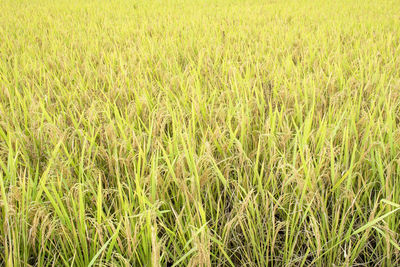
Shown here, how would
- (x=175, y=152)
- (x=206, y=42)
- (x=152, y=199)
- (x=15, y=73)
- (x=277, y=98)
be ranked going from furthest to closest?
(x=206, y=42) → (x=15, y=73) → (x=277, y=98) → (x=175, y=152) → (x=152, y=199)

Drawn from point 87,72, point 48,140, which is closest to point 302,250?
point 48,140

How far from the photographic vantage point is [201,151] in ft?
2.59

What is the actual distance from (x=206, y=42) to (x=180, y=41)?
0.87 ft

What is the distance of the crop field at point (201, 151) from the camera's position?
0.60m

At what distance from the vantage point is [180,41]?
2.48 metres

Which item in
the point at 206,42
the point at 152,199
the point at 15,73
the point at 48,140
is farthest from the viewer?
the point at 206,42

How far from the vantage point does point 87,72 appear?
1623mm

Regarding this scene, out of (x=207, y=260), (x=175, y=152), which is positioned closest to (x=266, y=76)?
(x=175, y=152)

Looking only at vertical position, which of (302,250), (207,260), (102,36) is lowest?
(302,250)

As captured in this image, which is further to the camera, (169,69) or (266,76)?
(169,69)

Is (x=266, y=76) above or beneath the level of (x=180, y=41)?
beneath

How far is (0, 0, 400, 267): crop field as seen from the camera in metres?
0.60

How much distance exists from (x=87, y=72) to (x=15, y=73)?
375 mm

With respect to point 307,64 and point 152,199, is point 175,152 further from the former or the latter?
point 307,64
